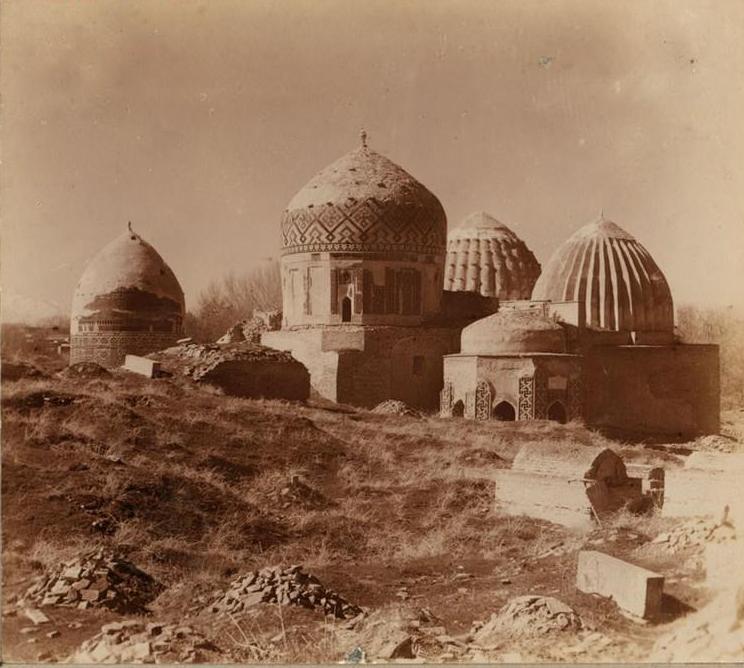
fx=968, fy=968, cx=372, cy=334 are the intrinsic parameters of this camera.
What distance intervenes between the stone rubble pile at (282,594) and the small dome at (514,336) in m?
13.0

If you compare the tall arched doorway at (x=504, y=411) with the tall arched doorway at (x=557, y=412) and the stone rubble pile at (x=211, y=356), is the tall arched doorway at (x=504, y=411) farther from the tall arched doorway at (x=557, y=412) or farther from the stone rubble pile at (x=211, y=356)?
the stone rubble pile at (x=211, y=356)

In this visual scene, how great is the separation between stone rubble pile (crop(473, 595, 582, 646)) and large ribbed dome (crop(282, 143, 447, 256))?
1596 centimetres

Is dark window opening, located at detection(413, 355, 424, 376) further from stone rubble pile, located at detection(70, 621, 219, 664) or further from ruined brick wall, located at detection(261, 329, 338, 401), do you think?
stone rubble pile, located at detection(70, 621, 219, 664)

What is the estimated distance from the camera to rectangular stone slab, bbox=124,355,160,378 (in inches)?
701

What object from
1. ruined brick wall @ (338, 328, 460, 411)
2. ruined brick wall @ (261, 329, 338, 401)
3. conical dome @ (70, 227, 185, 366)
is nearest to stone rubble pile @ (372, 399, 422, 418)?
ruined brick wall @ (338, 328, 460, 411)

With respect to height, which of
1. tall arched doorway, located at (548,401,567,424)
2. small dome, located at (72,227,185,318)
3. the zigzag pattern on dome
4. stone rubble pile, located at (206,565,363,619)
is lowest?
stone rubble pile, located at (206,565,363,619)

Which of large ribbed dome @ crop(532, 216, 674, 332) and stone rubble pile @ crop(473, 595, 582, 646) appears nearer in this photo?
stone rubble pile @ crop(473, 595, 582, 646)

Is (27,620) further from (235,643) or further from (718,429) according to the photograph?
(718,429)

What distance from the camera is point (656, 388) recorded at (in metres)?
23.3

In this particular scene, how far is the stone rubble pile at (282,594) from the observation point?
7.43 meters

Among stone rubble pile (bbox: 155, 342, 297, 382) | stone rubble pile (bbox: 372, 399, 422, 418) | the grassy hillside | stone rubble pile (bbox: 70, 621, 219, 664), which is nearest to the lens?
stone rubble pile (bbox: 70, 621, 219, 664)

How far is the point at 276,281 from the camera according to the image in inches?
1758

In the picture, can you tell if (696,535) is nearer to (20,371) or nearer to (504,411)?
(20,371)

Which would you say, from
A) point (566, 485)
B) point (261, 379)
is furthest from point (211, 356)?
point (566, 485)
